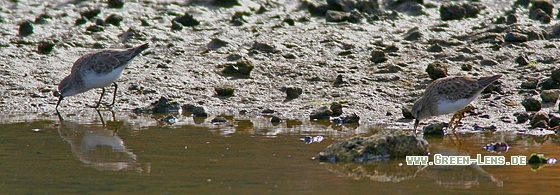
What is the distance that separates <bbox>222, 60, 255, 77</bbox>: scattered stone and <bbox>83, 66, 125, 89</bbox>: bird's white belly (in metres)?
1.75

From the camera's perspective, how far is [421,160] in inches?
300

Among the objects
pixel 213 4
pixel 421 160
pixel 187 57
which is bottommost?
pixel 421 160

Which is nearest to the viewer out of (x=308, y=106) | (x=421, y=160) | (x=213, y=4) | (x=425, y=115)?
(x=421, y=160)

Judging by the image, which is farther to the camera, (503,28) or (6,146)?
(503,28)

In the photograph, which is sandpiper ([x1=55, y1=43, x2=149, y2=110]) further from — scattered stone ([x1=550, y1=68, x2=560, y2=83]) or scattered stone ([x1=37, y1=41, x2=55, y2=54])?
scattered stone ([x1=550, y1=68, x2=560, y2=83])

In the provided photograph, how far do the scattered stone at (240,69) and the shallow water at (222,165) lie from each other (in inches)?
105

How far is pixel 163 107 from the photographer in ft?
37.4

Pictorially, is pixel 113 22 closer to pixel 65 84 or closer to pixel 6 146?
pixel 65 84

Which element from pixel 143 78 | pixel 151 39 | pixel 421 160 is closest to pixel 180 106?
pixel 143 78

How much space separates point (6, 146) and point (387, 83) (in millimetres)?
5956

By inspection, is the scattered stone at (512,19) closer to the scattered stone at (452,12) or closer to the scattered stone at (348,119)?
the scattered stone at (452,12)

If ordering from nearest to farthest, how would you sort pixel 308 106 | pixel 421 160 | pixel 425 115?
1. pixel 421 160
2. pixel 425 115
3. pixel 308 106

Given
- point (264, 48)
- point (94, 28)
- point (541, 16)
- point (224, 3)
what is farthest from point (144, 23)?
point (541, 16)

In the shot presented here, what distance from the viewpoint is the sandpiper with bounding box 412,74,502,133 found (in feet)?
32.0
